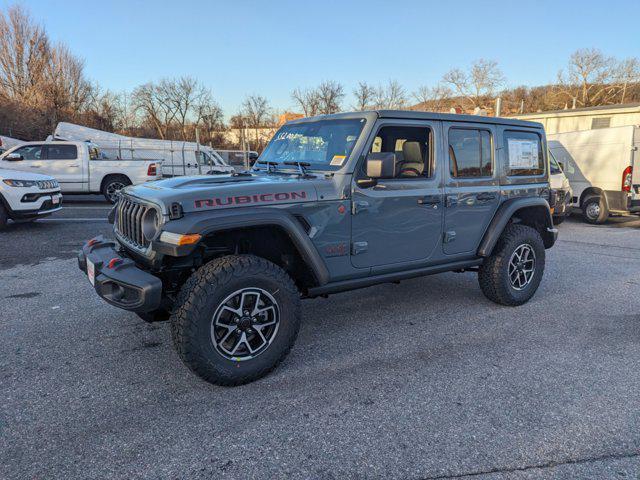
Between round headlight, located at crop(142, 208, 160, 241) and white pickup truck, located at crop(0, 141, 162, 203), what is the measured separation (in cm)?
988

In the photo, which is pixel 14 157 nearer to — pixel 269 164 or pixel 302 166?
pixel 269 164

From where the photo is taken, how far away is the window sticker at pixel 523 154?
4379mm

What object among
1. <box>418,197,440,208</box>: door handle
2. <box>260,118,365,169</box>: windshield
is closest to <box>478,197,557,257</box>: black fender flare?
<box>418,197,440,208</box>: door handle

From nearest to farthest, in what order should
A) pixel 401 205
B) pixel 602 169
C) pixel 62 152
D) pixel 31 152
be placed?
pixel 401 205 → pixel 602 169 → pixel 31 152 → pixel 62 152

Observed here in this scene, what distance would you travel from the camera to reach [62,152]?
1228 cm

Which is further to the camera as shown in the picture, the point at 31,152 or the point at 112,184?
the point at 112,184

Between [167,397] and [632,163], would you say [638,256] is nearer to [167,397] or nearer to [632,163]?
[632,163]

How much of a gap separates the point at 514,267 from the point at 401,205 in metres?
1.69

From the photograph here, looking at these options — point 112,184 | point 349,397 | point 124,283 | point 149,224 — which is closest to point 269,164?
point 149,224

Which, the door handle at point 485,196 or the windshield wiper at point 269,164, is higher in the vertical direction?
the windshield wiper at point 269,164

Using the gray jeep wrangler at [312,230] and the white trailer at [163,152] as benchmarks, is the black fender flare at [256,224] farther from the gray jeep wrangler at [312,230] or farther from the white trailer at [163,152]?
the white trailer at [163,152]

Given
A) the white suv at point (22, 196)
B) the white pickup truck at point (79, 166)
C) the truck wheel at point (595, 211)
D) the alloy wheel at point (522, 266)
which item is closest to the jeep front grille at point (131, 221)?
the alloy wheel at point (522, 266)

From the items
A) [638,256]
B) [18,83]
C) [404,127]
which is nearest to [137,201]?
[404,127]

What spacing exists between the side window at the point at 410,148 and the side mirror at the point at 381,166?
17.5 inches
